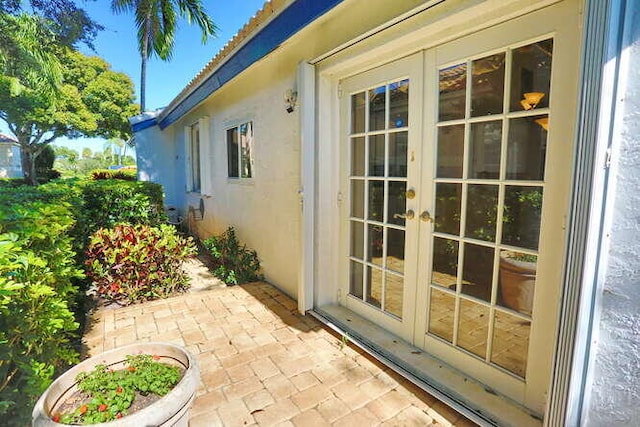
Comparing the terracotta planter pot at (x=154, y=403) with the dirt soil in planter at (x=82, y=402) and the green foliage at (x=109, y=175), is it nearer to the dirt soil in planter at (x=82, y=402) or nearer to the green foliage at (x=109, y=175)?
the dirt soil in planter at (x=82, y=402)

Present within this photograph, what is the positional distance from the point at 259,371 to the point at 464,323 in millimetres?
1597

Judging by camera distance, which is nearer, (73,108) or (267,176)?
(267,176)

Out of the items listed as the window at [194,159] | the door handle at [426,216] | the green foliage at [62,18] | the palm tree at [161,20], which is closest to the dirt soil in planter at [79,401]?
the door handle at [426,216]

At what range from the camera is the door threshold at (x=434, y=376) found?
1.86 meters

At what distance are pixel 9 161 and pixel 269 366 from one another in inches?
1630

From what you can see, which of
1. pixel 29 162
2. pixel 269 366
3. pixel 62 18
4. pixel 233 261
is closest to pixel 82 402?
pixel 269 366

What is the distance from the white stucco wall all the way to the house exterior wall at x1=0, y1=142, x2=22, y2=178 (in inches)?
1607

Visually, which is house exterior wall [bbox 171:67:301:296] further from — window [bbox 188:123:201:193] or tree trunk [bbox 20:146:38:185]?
tree trunk [bbox 20:146:38:185]

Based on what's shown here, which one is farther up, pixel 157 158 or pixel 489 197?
pixel 157 158

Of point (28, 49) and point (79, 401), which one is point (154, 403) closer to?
point (79, 401)

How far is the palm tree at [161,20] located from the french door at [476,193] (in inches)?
459

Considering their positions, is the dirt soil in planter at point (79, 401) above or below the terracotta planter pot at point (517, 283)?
below

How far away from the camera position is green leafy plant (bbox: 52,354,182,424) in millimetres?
1425

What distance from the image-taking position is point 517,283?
1969 millimetres
